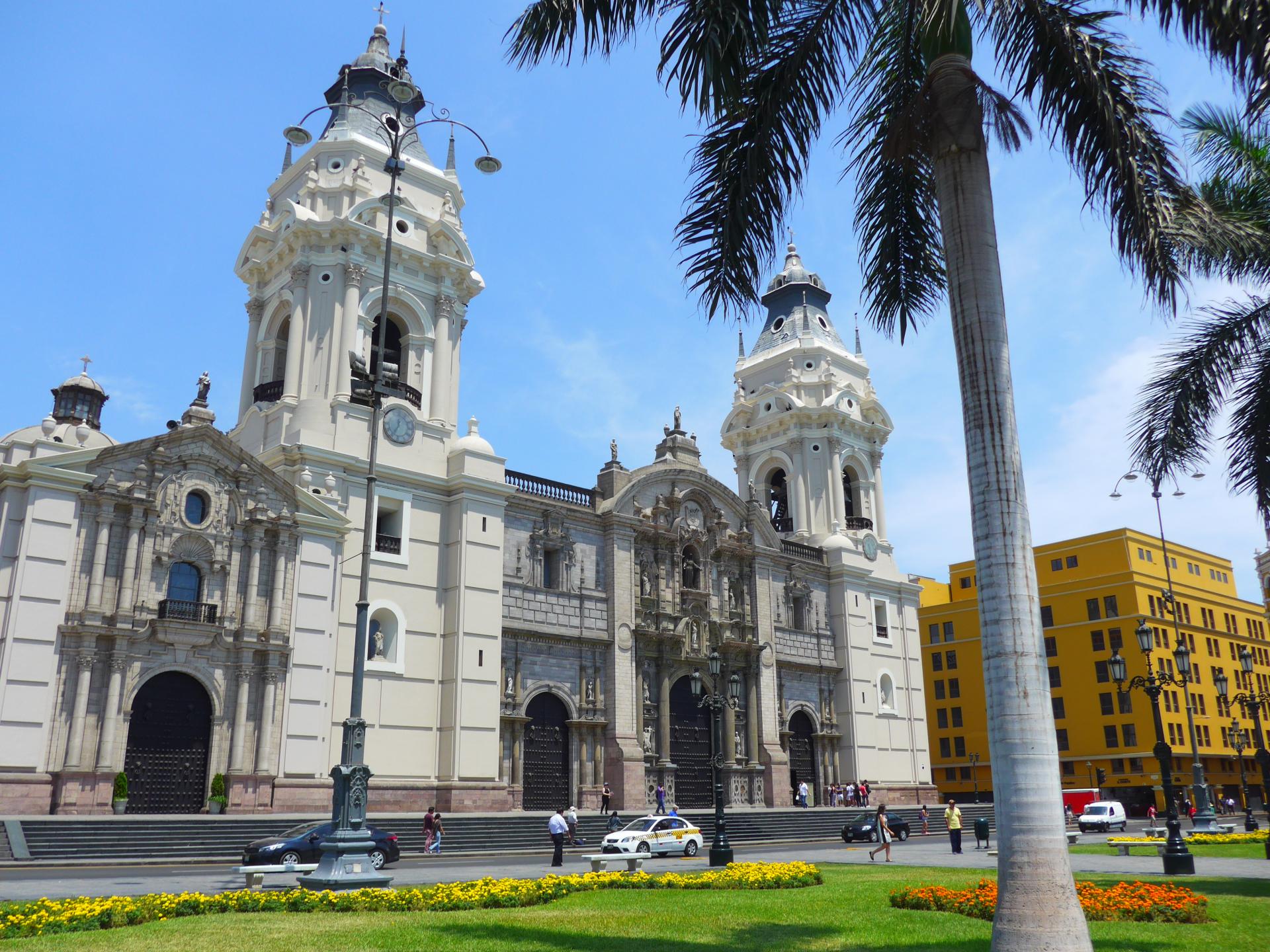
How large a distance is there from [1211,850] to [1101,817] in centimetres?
2191

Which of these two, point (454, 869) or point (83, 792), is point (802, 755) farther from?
point (83, 792)

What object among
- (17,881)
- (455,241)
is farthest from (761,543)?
(17,881)

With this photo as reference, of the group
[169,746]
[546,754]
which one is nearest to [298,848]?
[169,746]

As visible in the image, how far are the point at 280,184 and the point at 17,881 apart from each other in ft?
96.5

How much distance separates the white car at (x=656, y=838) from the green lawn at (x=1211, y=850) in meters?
11.2

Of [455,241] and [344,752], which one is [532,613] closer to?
[455,241]

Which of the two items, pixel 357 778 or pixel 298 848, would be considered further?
pixel 298 848

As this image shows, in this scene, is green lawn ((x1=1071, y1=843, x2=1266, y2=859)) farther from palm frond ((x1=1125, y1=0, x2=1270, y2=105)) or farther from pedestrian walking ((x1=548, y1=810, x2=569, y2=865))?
palm frond ((x1=1125, y1=0, x2=1270, y2=105))

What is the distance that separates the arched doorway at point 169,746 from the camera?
28.1m

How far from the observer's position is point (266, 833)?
27.2 m

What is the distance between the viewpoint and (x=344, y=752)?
18.5 meters

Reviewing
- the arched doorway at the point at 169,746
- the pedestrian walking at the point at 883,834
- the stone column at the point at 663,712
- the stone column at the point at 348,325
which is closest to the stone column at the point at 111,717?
the arched doorway at the point at 169,746

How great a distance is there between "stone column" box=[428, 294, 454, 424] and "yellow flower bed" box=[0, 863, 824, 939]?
21.8 m

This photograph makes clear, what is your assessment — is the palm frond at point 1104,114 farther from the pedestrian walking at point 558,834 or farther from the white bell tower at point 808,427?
the white bell tower at point 808,427
